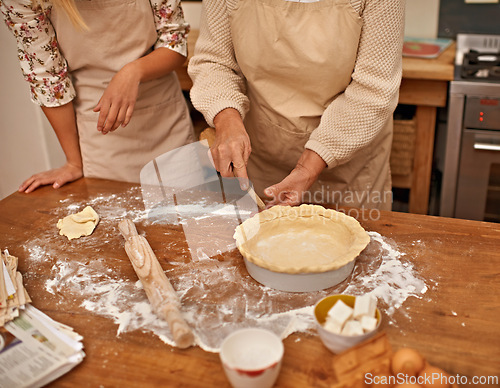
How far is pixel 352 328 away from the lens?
84cm

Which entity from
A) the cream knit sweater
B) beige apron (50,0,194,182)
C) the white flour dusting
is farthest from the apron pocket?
the white flour dusting

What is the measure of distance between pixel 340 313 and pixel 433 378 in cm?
18

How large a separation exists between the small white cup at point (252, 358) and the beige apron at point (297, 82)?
0.85 metres

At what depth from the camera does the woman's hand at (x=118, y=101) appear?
1449mm

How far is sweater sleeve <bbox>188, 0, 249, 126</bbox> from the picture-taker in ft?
4.88

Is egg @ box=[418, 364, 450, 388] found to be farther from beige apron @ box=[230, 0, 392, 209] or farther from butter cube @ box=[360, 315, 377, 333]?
beige apron @ box=[230, 0, 392, 209]

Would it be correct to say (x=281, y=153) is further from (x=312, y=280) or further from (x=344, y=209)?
(x=312, y=280)

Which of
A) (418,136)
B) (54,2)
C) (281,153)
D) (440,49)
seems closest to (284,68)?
(281,153)

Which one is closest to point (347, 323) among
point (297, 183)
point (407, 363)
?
point (407, 363)

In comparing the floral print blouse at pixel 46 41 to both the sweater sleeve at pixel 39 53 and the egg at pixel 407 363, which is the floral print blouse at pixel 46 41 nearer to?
the sweater sleeve at pixel 39 53

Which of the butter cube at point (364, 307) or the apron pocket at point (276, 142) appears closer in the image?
the butter cube at point (364, 307)

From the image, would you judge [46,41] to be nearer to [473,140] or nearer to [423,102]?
[423,102]

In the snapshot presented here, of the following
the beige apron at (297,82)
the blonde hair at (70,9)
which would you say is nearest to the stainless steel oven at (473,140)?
the beige apron at (297,82)

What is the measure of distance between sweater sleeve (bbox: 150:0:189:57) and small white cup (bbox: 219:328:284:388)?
112 centimetres
